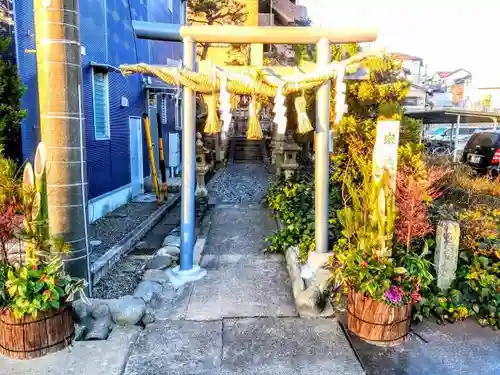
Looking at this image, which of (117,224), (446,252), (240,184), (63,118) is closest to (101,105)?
(117,224)

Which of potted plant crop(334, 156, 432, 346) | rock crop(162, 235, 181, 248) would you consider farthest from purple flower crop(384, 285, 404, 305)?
rock crop(162, 235, 181, 248)

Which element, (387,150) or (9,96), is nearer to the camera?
(387,150)

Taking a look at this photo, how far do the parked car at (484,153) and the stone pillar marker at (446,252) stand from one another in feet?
28.6

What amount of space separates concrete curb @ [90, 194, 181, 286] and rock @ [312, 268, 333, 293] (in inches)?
109

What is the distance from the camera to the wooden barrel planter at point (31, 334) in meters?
3.28

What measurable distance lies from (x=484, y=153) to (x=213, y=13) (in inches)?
617

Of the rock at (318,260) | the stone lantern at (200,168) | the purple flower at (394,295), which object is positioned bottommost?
the rock at (318,260)

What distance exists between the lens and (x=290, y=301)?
15.1 ft

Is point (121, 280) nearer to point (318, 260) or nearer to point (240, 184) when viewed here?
point (318, 260)

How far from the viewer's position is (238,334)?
12.6 ft

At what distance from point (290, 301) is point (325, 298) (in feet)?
1.52

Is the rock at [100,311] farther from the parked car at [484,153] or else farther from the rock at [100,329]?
the parked car at [484,153]

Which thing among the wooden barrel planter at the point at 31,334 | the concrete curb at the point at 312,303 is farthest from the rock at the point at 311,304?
the wooden barrel planter at the point at 31,334

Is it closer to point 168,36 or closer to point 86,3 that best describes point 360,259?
point 168,36
